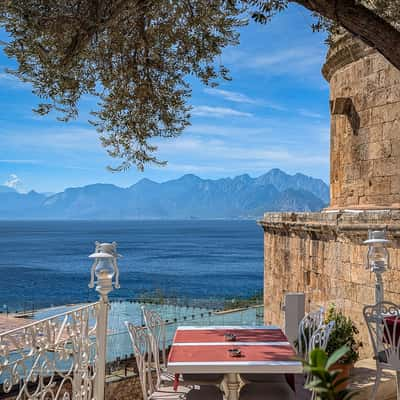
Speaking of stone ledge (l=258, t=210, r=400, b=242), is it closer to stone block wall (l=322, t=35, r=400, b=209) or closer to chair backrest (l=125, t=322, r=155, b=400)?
stone block wall (l=322, t=35, r=400, b=209)

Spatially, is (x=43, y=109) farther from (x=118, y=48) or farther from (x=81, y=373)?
(x=81, y=373)

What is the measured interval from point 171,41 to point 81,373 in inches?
154

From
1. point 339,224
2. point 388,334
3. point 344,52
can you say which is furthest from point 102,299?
point 344,52

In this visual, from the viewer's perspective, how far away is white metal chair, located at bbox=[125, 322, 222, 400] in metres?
4.30

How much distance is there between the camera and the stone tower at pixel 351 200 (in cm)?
809

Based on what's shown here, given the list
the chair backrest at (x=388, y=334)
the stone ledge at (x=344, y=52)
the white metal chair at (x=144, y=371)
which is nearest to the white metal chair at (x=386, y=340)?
the chair backrest at (x=388, y=334)

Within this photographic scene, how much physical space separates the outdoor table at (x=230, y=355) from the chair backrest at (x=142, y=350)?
0.30 meters

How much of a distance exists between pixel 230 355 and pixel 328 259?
542 centimetres

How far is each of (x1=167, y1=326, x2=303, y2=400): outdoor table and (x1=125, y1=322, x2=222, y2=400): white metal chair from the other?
223 millimetres

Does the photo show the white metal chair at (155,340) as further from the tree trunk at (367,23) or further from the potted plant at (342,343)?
the tree trunk at (367,23)

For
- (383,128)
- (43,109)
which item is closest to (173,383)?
(43,109)

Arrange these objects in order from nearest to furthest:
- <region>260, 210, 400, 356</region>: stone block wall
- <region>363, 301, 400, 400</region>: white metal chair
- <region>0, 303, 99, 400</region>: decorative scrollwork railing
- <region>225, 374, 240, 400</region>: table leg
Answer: <region>0, 303, 99, 400</region>: decorative scrollwork railing → <region>225, 374, 240, 400</region>: table leg → <region>363, 301, 400, 400</region>: white metal chair → <region>260, 210, 400, 356</region>: stone block wall

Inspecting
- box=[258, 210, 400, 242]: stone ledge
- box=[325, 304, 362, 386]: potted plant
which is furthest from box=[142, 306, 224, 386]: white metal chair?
box=[258, 210, 400, 242]: stone ledge

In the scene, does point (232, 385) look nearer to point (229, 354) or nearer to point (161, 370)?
point (229, 354)
